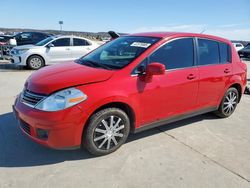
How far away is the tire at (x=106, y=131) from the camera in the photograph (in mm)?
3217

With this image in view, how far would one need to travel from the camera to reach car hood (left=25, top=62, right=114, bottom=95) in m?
3.13

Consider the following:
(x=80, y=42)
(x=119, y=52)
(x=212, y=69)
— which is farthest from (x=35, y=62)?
(x=212, y=69)

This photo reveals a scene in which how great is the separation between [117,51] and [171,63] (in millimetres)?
903

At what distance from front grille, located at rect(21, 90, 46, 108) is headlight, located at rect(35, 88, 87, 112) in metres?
0.07

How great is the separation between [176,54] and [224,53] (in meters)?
1.39

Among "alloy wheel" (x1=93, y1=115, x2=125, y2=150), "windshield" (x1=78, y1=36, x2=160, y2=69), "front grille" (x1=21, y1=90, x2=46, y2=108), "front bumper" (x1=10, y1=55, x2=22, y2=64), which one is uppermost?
"windshield" (x1=78, y1=36, x2=160, y2=69)

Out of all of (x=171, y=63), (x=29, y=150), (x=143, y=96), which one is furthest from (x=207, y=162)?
(x=29, y=150)

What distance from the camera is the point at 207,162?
3395mm

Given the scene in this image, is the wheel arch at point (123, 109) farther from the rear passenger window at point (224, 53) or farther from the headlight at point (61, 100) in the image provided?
the rear passenger window at point (224, 53)

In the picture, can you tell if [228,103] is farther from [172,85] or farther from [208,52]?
[172,85]

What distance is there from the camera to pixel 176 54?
157 inches

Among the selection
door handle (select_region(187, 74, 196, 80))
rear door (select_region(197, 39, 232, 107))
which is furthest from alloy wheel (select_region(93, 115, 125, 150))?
rear door (select_region(197, 39, 232, 107))

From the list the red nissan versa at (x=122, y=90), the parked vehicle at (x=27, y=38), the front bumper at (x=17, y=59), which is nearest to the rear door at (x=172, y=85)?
the red nissan versa at (x=122, y=90)

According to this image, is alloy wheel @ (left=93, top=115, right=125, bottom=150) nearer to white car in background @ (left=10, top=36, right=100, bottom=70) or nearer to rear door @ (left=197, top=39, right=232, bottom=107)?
rear door @ (left=197, top=39, right=232, bottom=107)
